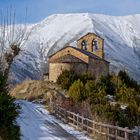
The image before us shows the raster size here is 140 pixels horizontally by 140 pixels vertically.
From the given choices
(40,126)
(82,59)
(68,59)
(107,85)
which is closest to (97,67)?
(82,59)

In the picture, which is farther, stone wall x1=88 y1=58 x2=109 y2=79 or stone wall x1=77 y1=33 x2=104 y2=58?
stone wall x1=77 y1=33 x2=104 y2=58

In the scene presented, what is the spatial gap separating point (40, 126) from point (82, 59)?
117ft

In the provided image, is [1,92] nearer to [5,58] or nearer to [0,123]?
[0,123]

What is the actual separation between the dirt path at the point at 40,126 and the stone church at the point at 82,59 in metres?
23.1

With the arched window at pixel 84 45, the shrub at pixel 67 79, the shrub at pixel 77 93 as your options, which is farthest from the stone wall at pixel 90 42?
the shrub at pixel 77 93

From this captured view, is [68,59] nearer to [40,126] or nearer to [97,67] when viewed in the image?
[97,67]

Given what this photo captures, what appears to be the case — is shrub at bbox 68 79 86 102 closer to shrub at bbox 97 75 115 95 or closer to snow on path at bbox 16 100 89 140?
snow on path at bbox 16 100 89 140

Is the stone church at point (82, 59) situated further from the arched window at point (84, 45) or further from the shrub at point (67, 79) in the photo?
the shrub at point (67, 79)

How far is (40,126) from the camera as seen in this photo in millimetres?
29547

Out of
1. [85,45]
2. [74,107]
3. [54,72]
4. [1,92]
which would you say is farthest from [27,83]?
[1,92]

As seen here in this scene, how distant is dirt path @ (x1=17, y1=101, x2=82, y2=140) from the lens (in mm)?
25750

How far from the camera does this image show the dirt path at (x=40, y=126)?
25750 millimetres

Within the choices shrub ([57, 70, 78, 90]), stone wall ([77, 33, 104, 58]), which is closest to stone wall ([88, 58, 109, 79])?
stone wall ([77, 33, 104, 58])

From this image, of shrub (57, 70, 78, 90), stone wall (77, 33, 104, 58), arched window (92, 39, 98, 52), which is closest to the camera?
shrub (57, 70, 78, 90)
